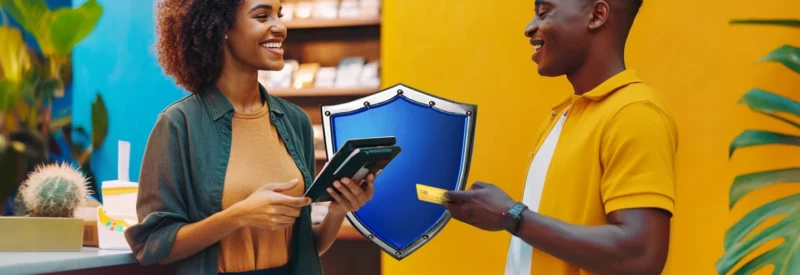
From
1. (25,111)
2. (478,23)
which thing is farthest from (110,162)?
(478,23)

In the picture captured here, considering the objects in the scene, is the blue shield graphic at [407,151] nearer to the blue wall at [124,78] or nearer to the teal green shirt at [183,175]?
the teal green shirt at [183,175]

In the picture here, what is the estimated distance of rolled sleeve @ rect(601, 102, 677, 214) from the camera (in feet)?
4.85

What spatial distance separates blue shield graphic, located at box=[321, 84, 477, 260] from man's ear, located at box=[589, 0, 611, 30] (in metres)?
0.55

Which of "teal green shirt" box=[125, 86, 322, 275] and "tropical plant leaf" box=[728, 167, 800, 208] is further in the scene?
"tropical plant leaf" box=[728, 167, 800, 208]

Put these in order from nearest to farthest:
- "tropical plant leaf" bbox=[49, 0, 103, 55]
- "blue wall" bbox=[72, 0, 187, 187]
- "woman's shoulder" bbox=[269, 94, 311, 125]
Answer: "woman's shoulder" bbox=[269, 94, 311, 125]
"tropical plant leaf" bbox=[49, 0, 103, 55]
"blue wall" bbox=[72, 0, 187, 187]

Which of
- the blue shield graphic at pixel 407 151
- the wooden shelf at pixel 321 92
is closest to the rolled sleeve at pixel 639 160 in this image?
the blue shield graphic at pixel 407 151

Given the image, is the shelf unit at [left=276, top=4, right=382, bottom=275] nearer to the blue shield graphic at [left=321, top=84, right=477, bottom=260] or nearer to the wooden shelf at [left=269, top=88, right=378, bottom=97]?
the wooden shelf at [left=269, top=88, right=378, bottom=97]

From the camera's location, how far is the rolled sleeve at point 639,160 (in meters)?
1.48

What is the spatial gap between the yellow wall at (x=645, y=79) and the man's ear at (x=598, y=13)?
1410 mm

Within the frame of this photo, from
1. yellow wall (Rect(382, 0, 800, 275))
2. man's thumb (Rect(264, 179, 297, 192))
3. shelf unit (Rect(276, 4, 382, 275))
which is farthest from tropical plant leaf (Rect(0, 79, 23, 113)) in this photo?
man's thumb (Rect(264, 179, 297, 192))

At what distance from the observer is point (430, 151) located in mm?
2248

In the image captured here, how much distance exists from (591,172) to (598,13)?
14.4 inches

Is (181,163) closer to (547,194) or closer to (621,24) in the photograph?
(547,194)

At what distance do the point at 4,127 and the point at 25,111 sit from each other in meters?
0.23
